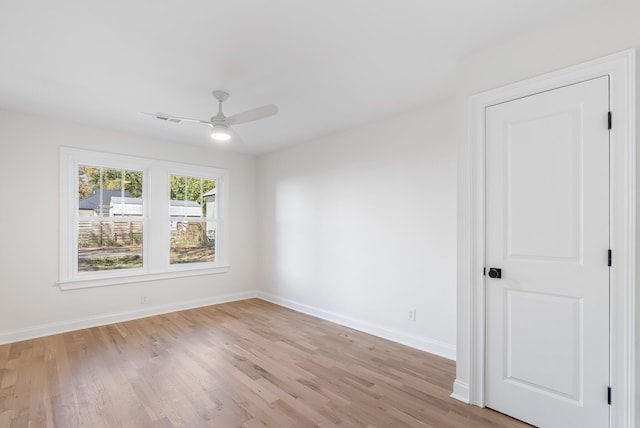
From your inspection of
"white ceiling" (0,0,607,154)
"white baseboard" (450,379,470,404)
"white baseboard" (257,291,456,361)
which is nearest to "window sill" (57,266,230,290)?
"white baseboard" (257,291,456,361)

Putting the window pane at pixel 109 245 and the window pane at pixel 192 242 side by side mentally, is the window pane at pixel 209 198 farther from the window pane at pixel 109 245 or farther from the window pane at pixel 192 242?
the window pane at pixel 109 245

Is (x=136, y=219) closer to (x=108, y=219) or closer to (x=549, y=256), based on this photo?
(x=108, y=219)

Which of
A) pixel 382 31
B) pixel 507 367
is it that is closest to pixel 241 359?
pixel 507 367

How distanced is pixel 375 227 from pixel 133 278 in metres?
3.52

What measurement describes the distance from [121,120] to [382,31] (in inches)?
135

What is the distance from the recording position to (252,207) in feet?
19.4

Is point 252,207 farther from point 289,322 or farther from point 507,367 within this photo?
point 507,367

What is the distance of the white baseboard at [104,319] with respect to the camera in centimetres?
367

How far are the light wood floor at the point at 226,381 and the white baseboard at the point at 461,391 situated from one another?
0.24 ft

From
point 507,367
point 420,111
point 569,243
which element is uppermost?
point 420,111

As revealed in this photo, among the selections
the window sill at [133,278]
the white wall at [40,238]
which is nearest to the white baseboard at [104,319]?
the white wall at [40,238]

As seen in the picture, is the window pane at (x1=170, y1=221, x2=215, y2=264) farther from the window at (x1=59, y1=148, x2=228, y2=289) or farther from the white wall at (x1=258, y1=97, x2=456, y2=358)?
the white wall at (x1=258, y1=97, x2=456, y2=358)

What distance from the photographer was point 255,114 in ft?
8.99

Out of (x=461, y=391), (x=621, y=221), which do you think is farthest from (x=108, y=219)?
(x=621, y=221)
